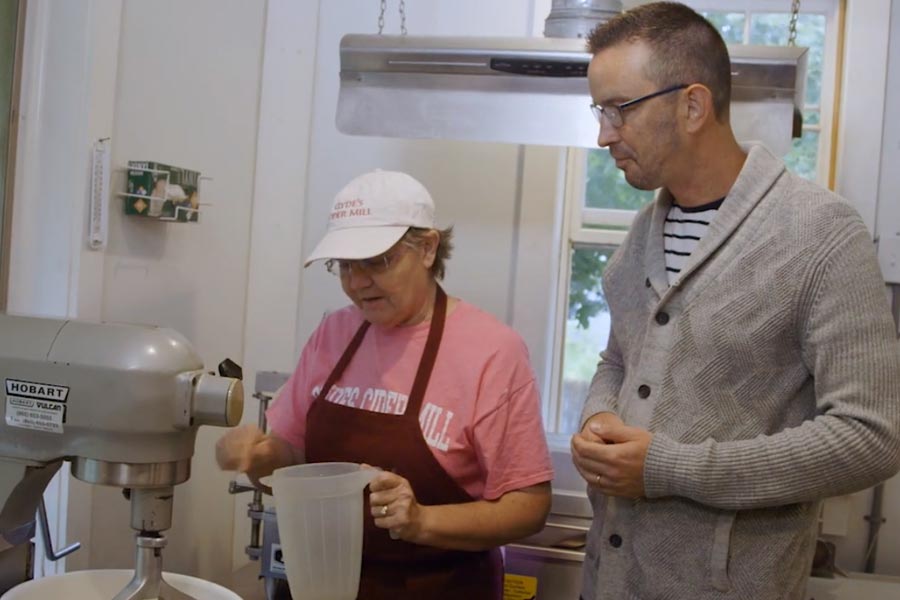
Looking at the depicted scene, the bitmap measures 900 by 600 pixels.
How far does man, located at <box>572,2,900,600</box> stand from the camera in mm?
1263

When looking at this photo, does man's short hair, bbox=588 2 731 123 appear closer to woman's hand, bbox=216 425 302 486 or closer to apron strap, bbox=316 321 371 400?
apron strap, bbox=316 321 371 400

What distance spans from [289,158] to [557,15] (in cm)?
100

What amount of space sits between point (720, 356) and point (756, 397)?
0.27 ft

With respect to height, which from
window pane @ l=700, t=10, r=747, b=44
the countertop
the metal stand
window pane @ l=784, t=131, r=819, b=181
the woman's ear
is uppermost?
window pane @ l=700, t=10, r=747, b=44

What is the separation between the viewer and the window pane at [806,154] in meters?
2.74

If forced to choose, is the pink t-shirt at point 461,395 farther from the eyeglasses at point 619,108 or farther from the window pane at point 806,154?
the window pane at point 806,154

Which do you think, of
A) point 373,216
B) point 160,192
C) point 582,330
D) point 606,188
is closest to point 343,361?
point 373,216

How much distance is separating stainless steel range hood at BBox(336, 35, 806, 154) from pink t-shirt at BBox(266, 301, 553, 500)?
0.48m

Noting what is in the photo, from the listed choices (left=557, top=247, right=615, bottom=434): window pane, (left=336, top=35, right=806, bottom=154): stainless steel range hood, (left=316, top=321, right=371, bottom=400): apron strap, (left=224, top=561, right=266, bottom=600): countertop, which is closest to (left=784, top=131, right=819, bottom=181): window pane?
(left=557, top=247, right=615, bottom=434): window pane

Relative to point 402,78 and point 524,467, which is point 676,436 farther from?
point 402,78

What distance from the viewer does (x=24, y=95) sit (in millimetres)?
1937

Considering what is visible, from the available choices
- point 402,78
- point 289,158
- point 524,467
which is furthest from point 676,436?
point 289,158

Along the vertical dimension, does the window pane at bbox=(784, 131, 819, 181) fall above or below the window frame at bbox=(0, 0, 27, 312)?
above

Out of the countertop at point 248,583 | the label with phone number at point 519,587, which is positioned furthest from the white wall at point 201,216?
the label with phone number at point 519,587
